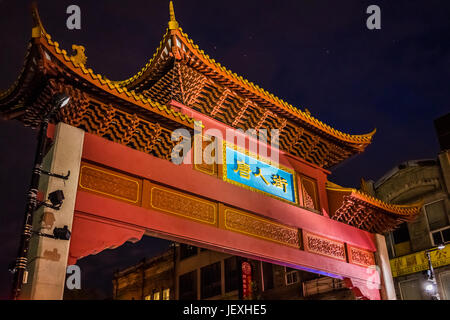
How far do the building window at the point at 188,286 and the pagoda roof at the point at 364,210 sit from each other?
15.0 m

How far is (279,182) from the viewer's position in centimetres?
1033

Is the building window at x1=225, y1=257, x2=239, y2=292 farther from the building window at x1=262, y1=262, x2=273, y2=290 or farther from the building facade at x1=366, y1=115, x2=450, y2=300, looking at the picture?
the building facade at x1=366, y1=115, x2=450, y2=300

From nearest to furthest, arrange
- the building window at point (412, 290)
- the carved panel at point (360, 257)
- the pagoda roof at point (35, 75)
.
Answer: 1. the pagoda roof at point (35, 75)
2. the carved panel at point (360, 257)
3. the building window at point (412, 290)

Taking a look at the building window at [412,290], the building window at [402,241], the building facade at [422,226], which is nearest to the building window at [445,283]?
the building facade at [422,226]

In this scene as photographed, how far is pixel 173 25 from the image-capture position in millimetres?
8156

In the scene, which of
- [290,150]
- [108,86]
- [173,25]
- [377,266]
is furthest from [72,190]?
[377,266]

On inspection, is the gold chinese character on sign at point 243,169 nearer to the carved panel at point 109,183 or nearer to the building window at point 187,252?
the carved panel at point 109,183

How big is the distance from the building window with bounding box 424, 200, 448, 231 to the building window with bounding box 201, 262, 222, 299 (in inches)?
447

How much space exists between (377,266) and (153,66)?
27.2 feet

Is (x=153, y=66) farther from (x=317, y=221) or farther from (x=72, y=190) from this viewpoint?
A: (x=317, y=221)

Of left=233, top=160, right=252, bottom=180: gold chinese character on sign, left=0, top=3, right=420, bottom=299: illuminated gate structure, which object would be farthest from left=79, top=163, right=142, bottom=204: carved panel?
left=233, top=160, right=252, bottom=180: gold chinese character on sign

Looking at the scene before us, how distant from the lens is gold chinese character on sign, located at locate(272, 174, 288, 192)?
10.2 metres

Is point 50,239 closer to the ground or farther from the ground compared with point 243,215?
closer to the ground

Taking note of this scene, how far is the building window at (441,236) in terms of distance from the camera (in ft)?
60.0
